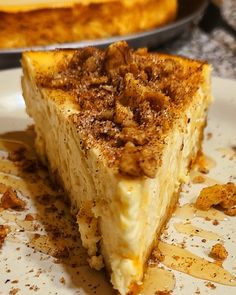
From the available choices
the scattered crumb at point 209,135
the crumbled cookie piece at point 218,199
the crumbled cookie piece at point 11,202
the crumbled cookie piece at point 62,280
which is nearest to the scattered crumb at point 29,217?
the crumbled cookie piece at point 11,202

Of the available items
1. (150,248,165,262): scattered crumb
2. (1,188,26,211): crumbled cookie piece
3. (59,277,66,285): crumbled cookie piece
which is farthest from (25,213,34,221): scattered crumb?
(150,248,165,262): scattered crumb

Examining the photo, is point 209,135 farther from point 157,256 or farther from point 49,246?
point 49,246

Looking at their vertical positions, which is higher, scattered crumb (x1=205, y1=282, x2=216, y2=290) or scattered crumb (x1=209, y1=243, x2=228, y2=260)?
scattered crumb (x1=209, y1=243, x2=228, y2=260)

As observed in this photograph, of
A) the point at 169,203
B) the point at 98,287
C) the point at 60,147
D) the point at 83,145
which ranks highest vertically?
the point at 83,145

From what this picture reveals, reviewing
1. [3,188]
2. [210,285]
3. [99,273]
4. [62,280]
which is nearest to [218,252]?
[210,285]

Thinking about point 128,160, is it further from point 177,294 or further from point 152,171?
point 177,294

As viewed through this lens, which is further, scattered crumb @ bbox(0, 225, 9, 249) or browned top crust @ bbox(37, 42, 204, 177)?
scattered crumb @ bbox(0, 225, 9, 249)

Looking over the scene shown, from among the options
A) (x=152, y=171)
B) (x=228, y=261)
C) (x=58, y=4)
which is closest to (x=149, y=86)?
(x=152, y=171)

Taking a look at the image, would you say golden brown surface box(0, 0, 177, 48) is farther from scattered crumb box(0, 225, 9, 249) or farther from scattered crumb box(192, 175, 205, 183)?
scattered crumb box(0, 225, 9, 249)
